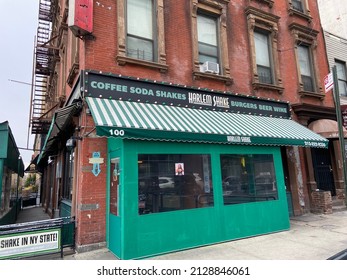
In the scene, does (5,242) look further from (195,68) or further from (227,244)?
(195,68)

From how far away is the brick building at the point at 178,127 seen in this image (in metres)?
6.25

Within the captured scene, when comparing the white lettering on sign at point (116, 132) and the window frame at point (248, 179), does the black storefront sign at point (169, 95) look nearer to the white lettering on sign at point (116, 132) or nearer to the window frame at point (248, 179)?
the white lettering on sign at point (116, 132)

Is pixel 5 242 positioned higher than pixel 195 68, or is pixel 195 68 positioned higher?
pixel 195 68

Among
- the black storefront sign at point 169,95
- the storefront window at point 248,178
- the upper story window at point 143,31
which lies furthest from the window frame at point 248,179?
the upper story window at point 143,31

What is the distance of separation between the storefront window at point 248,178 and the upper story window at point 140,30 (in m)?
4.15

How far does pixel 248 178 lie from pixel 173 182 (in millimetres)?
2667

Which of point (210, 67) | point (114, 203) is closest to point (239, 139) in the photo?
point (210, 67)

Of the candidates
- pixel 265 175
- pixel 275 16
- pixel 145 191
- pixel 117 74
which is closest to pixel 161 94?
pixel 117 74

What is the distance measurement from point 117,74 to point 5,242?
4.80 m

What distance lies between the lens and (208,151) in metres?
7.31

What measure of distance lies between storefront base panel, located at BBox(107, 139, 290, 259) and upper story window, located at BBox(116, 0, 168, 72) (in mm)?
3033

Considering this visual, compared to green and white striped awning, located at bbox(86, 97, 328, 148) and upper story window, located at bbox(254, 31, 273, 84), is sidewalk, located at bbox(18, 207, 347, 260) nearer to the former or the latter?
green and white striped awning, located at bbox(86, 97, 328, 148)

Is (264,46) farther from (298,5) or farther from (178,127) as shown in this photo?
(178,127)

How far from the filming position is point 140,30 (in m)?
8.50
